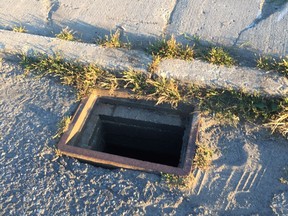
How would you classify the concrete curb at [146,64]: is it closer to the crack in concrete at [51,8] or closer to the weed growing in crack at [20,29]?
the weed growing in crack at [20,29]

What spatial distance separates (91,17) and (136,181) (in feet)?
5.52

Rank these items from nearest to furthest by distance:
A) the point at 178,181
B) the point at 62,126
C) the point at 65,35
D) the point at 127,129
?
the point at 178,181 → the point at 62,126 → the point at 127,129 → the point at 65,35

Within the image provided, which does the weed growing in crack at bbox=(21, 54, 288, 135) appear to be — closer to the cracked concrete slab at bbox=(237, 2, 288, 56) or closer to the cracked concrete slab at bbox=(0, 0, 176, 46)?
the cracked concrete slab at bbox=(0, 0, 176, 46)

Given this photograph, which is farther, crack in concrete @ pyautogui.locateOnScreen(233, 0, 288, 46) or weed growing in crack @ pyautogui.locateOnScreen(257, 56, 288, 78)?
crack in concrete @ pyautogui.locateOnScreen(233, 0, 288, 46)

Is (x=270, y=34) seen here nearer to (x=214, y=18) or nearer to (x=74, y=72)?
(x=214, y=18)

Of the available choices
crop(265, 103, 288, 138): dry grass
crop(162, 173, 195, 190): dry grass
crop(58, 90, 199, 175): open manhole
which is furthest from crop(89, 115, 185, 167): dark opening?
crop(265, 103, 288, 138): dry grass

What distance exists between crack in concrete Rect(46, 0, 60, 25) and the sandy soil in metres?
1.10

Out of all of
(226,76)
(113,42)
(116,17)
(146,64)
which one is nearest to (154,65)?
(146,64)

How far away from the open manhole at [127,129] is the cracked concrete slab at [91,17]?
59 cm

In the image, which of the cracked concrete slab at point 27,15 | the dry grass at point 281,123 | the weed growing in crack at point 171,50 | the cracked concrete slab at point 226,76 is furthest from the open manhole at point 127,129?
the cracked concrete slab at point 27,15

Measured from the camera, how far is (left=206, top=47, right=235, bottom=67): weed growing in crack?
297 cm

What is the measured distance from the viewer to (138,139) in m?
3.22

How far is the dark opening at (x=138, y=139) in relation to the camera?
3.01m

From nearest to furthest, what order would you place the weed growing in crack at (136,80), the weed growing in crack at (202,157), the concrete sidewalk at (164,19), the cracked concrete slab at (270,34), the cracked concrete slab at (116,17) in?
the weed growing in crack at (202,157)
the weed growing in crack at (136,80)
the cracked concrete slab at (270,34)
the concrete sidewalk at (164,19)
the cracked concrete slab at (116,17)
